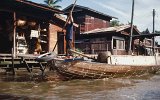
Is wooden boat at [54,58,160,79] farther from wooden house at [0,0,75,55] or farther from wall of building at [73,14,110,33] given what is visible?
wall of building at [73,14,110,33]

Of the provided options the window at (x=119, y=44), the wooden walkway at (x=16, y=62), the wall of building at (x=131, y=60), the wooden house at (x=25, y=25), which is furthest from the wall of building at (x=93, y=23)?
the wooden walkway at (x=16, y=62)

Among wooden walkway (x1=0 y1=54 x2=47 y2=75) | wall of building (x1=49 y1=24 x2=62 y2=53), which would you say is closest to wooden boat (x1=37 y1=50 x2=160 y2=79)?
wooden walkway (x1=0 y1=54 x2=47 y2=75)

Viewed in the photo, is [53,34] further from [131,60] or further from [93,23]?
[93,23]

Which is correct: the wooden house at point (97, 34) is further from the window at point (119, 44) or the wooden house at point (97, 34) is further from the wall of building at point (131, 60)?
the wall of building at point (131, 60)

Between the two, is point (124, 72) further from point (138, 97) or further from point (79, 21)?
point (79, 21)

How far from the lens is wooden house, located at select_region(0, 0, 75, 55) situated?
19.0 meters

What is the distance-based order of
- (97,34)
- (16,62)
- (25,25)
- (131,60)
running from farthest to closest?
(97,34) → (25,25) → (131,60) → (16,62)

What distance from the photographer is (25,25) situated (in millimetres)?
20625

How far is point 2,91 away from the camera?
1074 cm

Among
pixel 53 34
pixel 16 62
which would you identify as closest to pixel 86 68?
pixel 16 62

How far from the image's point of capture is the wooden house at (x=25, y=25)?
19.0 metres

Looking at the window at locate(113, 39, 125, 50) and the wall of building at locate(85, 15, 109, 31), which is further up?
the wall of building at locate(85, 15, 109, 31)

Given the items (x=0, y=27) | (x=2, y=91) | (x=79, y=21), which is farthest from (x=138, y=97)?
(x=79, y=21)

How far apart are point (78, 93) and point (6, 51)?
11.7 m
